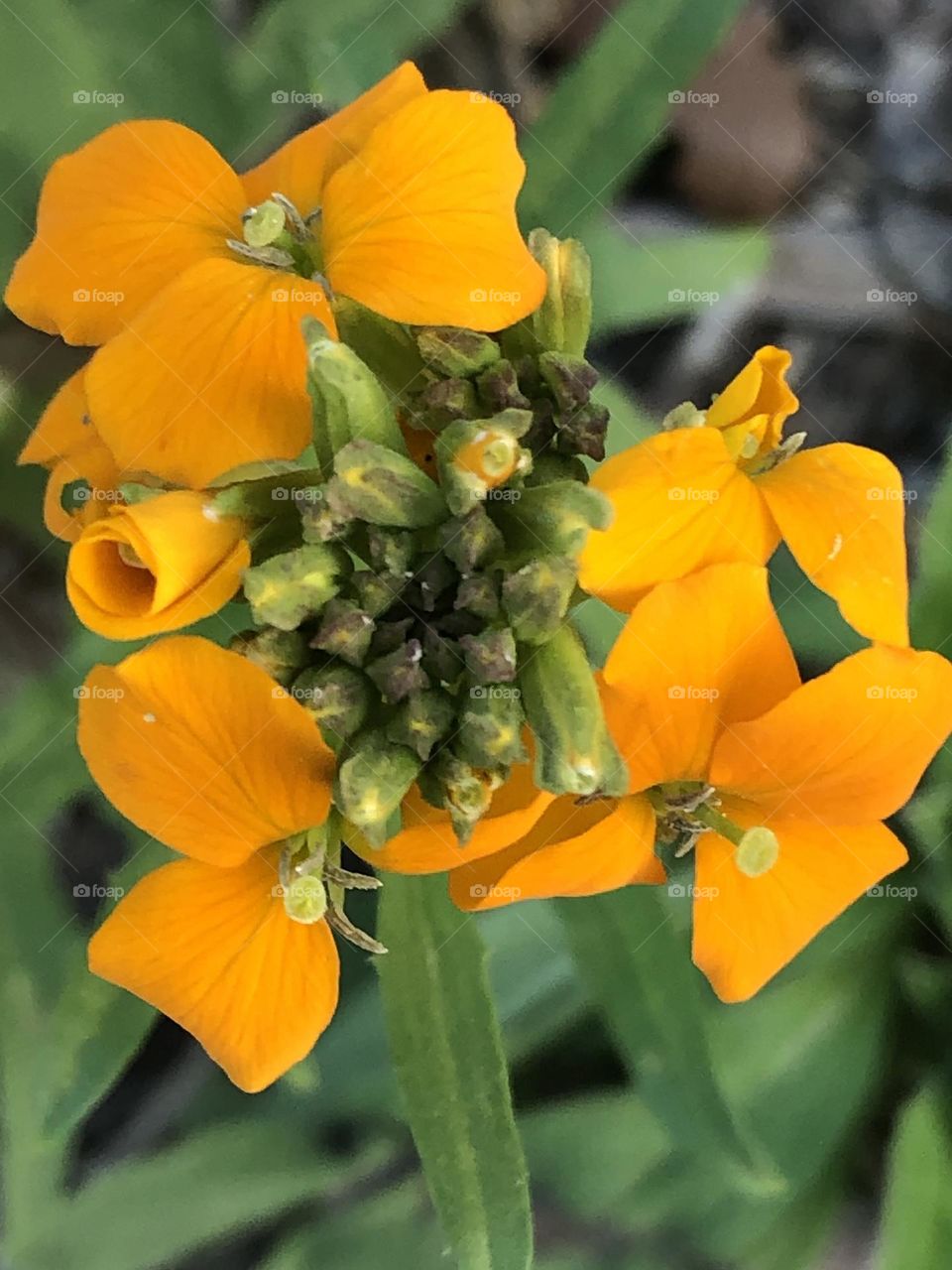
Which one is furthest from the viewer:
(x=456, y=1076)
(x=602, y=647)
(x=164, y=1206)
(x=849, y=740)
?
(x=164, y=1206)

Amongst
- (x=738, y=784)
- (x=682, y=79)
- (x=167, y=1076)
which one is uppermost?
(x=682, y=79)

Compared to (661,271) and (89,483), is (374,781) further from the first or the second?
(661,271)

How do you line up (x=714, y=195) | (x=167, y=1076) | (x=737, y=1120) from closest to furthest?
(x=737, y=1120), (x=167, y=1076), (x=714, y=195)

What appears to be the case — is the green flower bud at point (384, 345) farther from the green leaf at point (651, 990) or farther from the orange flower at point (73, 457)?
the green leaf at point (651, 990)

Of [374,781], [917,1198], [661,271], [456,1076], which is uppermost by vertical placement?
[661,271]

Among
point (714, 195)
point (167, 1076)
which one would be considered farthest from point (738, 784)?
point (714, 195)

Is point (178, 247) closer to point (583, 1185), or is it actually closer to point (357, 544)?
point (357, 544)

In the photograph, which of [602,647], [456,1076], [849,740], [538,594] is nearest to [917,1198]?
[456,1076]
